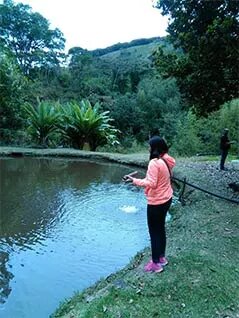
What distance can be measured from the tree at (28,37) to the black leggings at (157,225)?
27.3m

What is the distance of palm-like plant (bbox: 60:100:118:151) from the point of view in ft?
53.6

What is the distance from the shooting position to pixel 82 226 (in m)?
6.50

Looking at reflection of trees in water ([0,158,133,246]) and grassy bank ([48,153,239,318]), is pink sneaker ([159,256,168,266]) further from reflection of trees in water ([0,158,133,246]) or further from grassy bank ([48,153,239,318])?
reflection of trees in water ([0,158,133,246])

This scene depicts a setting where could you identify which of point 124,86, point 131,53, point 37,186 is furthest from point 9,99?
point 131,53

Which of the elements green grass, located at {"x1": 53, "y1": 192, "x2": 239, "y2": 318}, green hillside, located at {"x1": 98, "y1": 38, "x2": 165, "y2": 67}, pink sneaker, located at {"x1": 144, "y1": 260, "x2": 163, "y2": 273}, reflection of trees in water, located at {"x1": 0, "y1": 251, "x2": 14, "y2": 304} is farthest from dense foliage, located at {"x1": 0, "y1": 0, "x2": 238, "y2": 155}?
reflection of trees in water, located at {"x1": 0, "y1": 251, "x2": 14, "y2": 304}

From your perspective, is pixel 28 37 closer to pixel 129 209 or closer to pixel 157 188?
pixel 129 209

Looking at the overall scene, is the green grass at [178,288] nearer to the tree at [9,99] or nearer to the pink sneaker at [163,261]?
the pink sneaker at [163,261]

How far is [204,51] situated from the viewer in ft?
23.1

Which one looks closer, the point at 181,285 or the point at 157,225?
the point at 181,285

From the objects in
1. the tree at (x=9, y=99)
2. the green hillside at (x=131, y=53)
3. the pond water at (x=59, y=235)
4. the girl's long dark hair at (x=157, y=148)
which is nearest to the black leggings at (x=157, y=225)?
the girl's long dark hair at (x=157, y=148)

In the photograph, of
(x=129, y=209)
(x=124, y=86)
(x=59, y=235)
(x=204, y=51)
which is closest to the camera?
(x=59, y=235)

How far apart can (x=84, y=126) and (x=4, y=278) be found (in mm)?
12130

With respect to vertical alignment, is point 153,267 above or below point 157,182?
below

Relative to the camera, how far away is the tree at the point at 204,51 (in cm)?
670
